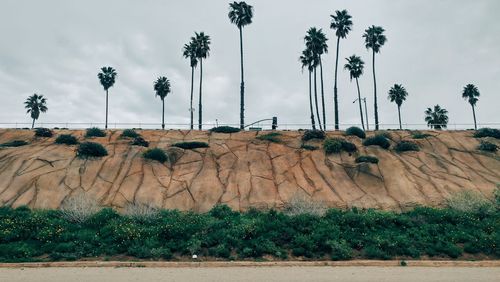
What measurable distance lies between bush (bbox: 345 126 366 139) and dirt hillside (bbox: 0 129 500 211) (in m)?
1.66

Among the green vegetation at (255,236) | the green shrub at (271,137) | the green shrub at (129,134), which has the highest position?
the green shrub at (129,134)

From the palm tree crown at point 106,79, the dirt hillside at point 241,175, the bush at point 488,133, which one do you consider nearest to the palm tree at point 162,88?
the palm tree crown at point 106,79

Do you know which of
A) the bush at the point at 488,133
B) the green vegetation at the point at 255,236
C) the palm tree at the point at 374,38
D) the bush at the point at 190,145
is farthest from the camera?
the palm tree at the point at 374,38

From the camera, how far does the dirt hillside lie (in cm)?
2927

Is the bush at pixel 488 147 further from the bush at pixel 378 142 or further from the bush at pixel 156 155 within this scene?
the bush at pixel 156 155

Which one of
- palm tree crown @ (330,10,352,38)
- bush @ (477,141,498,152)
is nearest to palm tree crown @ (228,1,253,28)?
palm tree crown @ (330,10,352,38)

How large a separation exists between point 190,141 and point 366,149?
60.6ft

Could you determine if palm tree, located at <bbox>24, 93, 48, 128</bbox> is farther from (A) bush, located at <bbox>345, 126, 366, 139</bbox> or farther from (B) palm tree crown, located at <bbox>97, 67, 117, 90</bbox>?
(A) bush, located at <bbox>345, 126, 366, 139</bbox>

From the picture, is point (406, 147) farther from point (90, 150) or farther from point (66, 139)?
point (66, 139)

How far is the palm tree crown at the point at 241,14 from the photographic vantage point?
56312 millimetres

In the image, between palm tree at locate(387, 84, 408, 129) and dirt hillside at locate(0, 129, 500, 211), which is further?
palm tree at locate(387, 84, 408, 129)

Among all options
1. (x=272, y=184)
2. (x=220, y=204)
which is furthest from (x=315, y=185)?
(x=220, y=204)
